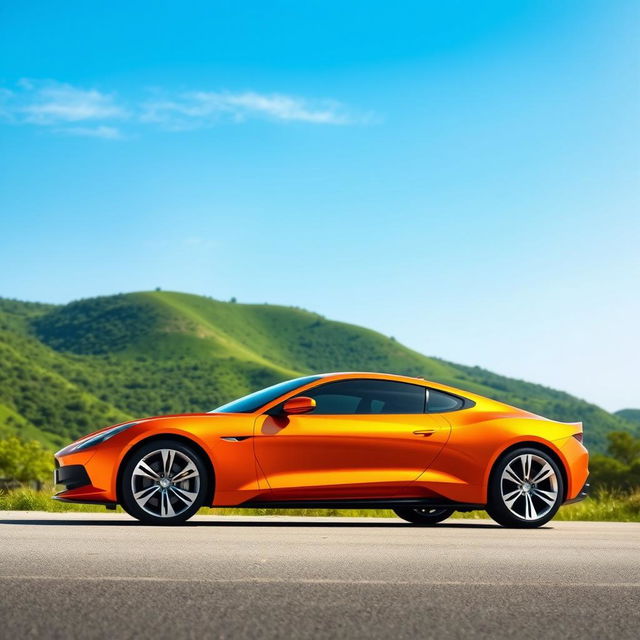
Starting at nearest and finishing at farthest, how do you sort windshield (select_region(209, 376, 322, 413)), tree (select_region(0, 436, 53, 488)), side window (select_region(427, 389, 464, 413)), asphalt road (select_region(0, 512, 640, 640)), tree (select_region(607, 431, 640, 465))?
asphalt road (select_region(0, 512, 640, 640)) → windshield (select_region(209, 376, 322, 413)) → side window (select_region(427, 389, 464, 413)) → tree (select_region(0, 436, 53, 488)) → tree (select_region(607, 431, 640, 465))

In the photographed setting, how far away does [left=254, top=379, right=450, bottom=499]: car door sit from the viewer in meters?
9.66

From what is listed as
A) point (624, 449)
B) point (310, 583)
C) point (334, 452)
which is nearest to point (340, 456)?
point (334, 452)

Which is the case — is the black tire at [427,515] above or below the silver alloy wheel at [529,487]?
below

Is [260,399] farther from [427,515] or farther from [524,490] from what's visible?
[524,490]

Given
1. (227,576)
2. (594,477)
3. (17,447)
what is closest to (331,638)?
(227,576)

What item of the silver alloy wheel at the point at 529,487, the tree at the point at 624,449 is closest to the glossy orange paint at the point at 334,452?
the silver alloy wheel at the point at 529,487

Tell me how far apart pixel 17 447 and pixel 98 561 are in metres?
109

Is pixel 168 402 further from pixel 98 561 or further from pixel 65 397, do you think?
pixel 98 561

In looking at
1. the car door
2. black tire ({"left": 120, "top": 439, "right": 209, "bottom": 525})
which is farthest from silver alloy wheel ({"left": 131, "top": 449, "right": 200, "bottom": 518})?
the car door

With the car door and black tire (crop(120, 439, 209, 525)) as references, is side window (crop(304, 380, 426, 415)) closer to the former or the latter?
the car door

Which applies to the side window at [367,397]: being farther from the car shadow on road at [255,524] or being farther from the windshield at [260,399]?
the car shadow on road at [255,524]

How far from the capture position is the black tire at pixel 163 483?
946 cm

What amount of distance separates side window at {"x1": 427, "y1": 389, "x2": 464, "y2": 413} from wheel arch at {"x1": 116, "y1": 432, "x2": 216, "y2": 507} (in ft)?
7.52

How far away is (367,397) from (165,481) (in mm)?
2169
